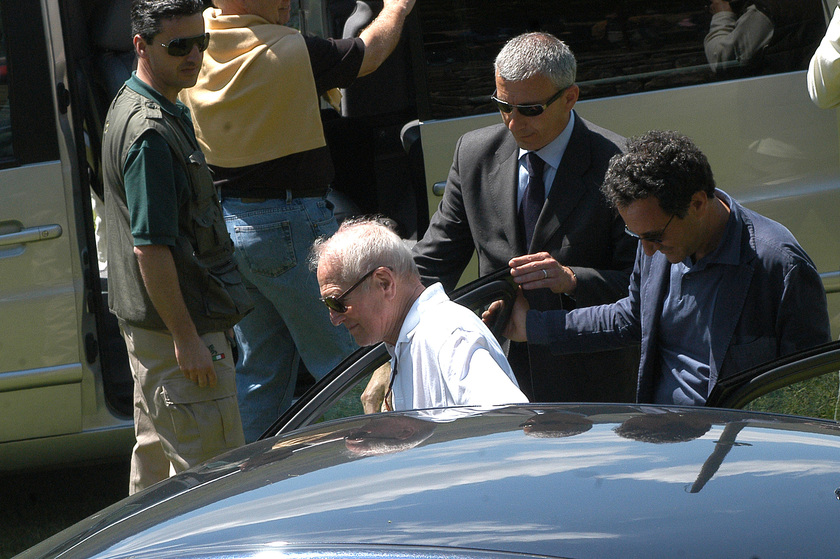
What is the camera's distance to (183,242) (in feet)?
9.59

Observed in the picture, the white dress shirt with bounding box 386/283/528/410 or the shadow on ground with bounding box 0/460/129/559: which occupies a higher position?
the white dress shirt with bounding box 386/283/528/410

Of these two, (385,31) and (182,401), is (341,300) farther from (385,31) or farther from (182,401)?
(385,31)

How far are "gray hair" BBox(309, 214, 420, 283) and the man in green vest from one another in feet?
2.27

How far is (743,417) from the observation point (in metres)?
1.70

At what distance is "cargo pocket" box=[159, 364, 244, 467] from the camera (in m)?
2.99

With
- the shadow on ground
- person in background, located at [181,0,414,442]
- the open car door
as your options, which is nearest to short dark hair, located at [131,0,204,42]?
person in background, located at [181,0,414,442]

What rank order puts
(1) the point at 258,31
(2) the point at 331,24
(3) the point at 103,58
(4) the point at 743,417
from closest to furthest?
1. (4) the point at 743,417
2. (1) the point at 258,31
3. (3) the point at 103,58
4. (2) the point at 331,24

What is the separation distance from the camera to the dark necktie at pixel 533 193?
2.88 meters

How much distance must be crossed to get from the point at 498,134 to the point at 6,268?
1.77 metres

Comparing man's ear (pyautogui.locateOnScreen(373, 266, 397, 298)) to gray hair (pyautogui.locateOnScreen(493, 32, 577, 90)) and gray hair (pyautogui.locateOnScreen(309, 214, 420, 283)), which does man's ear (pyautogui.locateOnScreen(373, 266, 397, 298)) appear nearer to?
gray hair (pyautogui.locateOnScreen(309, 214, 420, 283))

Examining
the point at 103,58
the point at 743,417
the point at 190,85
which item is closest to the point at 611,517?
the point at 743,417

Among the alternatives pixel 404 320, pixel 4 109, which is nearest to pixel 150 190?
pixel 404 320

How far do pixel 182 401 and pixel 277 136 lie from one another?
90 centimetres

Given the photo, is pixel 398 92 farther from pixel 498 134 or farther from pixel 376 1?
pixel 498 134
